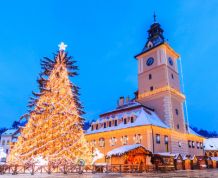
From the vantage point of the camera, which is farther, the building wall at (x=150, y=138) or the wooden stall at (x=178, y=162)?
the building wall at (x=150, y=138)

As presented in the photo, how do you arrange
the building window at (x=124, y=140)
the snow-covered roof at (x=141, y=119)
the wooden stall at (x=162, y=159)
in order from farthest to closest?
the building window at (x=124, y=140), the snow-covered roof at (x=141, y=119), the wooden stall at (x=162, y=159)

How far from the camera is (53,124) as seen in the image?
63.5 feet

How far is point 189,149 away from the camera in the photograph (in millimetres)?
40344

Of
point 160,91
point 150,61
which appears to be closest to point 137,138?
point 160,91

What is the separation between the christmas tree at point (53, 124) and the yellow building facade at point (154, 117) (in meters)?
14.5

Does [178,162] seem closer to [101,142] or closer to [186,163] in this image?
[186,163]

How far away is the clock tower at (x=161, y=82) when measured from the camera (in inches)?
1517

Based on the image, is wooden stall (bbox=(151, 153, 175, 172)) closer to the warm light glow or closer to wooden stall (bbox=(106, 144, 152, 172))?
wooden stall (bbox=(106, 144, 152, 172))

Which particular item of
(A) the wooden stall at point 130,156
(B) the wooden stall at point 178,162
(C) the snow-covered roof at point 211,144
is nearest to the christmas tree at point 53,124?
(A) the wooden stall at point 130,156

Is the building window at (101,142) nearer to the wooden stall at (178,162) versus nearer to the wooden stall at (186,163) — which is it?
the wooden stall at (178,162)

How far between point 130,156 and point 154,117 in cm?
994

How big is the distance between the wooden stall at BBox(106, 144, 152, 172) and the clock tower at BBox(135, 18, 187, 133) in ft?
32.5

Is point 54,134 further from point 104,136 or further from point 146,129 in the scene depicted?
point 104,136

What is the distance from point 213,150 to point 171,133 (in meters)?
39.2
